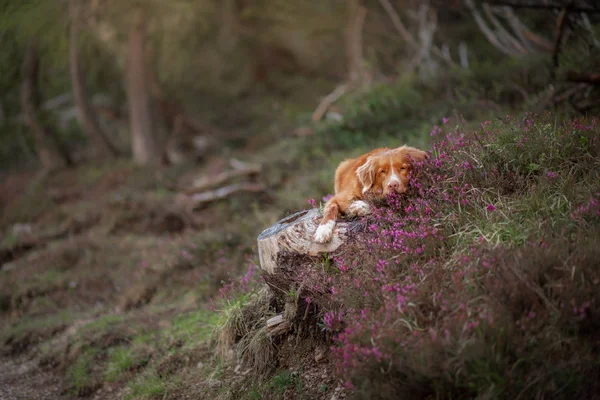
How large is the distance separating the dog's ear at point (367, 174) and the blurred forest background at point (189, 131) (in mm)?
1795

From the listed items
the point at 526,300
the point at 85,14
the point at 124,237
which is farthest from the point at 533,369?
the point at 85,14

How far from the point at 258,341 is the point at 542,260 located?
8.85 feet

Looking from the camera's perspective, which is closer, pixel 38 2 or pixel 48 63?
pixel 38 2

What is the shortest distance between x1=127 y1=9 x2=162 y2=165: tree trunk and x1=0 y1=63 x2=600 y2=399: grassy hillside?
28.6 feet

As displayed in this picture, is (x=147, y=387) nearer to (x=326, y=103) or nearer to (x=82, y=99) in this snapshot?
(x=326, y=103)

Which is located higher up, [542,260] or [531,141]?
[531,141]

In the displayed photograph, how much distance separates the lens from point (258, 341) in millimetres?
4875

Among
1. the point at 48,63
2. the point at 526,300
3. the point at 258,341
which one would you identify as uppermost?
the point at 48,63

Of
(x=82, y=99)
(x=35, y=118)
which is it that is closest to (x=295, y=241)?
(x=82, y=99)

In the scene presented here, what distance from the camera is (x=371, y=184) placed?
4.98m

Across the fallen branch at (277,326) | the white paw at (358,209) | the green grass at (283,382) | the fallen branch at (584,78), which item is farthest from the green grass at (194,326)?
the fallen branch at (584,78)

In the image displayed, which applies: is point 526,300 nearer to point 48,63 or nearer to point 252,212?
point 252,212

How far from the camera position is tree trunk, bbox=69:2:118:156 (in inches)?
651

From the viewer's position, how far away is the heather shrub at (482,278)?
3.18 metres
